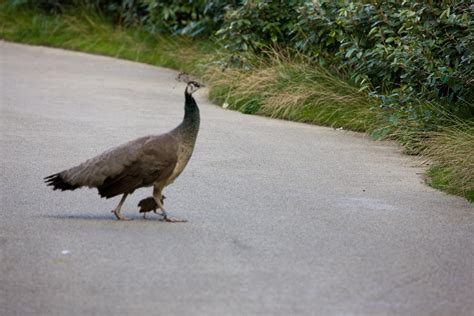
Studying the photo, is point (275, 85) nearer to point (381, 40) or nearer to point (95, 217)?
point (381, 40)

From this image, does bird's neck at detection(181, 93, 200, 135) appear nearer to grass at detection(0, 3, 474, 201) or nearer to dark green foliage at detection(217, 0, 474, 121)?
grass at detection(0, 3, 474, 201)

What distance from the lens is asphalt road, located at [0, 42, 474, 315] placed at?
21.8 ft

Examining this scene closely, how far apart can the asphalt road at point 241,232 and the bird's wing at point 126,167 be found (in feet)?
1.23

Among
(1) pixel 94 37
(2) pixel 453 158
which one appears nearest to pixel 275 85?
(2) pixel 453 158

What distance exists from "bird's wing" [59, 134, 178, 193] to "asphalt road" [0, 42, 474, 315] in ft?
1.23

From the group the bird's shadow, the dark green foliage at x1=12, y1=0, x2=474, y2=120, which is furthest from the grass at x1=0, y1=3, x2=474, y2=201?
the bird's shadow

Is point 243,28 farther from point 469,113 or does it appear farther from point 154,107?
point 469,113

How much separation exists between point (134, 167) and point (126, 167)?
0.06m

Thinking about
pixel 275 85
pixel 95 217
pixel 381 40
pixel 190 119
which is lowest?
pixel 275 85

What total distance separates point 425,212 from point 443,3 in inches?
174

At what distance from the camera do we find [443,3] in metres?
13.2

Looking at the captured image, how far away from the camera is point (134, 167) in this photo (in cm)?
856

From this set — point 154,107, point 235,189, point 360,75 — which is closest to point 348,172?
point 235,189

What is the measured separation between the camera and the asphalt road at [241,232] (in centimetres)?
664
